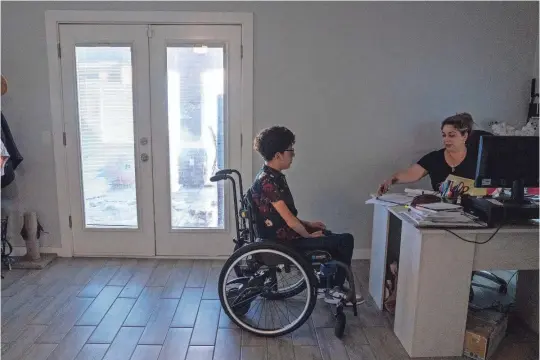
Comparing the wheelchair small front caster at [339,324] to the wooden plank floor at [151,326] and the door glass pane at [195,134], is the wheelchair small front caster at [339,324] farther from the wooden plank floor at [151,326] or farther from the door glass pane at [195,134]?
the door glass pane at [195,134]

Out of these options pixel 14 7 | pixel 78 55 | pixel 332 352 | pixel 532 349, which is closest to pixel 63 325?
pixel 332 352

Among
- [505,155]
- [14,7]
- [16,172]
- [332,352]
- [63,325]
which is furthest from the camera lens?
[16,172]

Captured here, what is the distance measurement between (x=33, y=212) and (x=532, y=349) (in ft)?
11.3

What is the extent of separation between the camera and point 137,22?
309 cm

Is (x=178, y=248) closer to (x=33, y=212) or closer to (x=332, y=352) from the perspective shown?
(x=33, y=212)

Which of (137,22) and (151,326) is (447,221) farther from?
(137,22)

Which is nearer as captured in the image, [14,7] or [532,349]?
[532,349]

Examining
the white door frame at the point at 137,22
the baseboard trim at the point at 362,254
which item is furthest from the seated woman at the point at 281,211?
the baseboard trim at the point at 362,254

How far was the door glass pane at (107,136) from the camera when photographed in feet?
10.3

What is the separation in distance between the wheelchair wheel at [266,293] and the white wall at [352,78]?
97 centimetres

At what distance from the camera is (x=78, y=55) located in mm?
3137

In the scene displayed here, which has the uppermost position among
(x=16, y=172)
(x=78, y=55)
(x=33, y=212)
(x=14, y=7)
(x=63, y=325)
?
(x=14, y=7)

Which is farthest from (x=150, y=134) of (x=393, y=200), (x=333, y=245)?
(x=393, y=200)

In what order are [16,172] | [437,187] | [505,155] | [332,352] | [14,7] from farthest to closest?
1. [16,172]
2. [14,7]
3. [437,187]
4. [332,352]
5. [505,155]
